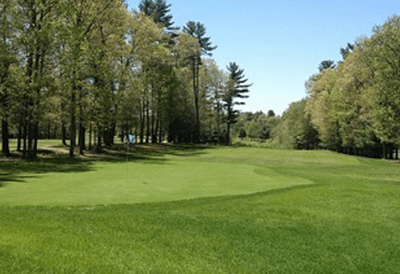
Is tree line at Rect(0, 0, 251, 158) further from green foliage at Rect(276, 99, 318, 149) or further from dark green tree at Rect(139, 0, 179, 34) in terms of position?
green foliage at Rect(276, 99, 318, 149)

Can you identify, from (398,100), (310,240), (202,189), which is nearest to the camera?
(310,240)

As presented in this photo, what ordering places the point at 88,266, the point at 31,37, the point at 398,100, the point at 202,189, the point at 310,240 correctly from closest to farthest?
the point at 88,266, the point at 310,240, the point at 202,189, the point at 31,37, the point at 398,100

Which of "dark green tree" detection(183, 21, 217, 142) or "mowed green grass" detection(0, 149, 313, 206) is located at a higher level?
"dark green tree" detection(183, 21, 217, 142)

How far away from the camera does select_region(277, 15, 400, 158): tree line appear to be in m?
37.3

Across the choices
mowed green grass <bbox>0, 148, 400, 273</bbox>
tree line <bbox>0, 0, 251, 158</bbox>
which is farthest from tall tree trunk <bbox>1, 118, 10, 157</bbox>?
mowed green grass <bbox>0, 148, 400, 273</bbox>

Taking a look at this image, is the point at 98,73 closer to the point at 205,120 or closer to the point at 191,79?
the point at 191,79

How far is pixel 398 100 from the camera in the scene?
119 feet

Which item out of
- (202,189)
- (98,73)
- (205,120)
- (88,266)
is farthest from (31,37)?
(205,120)

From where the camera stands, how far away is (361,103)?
5106 centimetres

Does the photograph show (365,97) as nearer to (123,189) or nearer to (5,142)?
(5,142)

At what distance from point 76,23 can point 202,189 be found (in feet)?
92.3

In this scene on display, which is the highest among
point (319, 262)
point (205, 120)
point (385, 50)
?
point (385, 50)

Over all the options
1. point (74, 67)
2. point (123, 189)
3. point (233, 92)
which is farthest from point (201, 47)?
point (123, 189)

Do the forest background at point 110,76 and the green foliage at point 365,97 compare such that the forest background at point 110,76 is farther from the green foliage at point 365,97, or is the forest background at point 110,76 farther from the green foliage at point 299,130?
the green foliage at point 299,130
